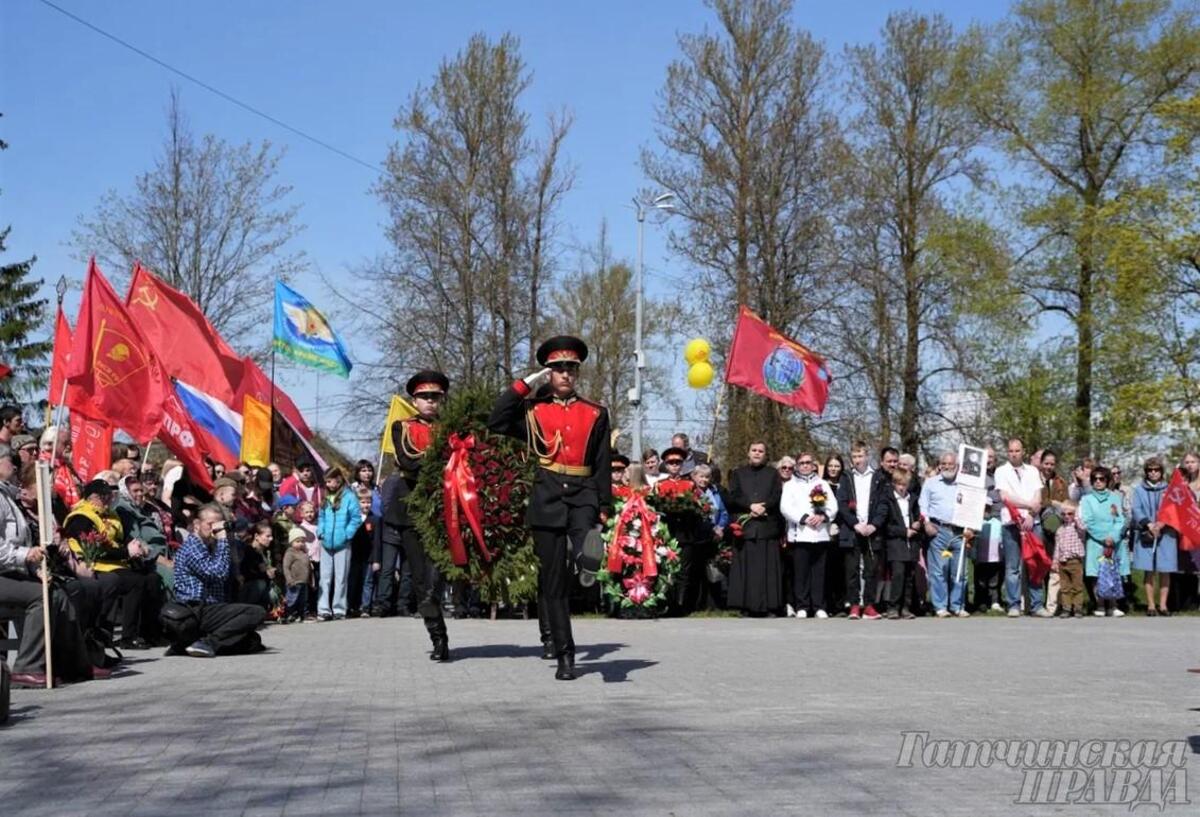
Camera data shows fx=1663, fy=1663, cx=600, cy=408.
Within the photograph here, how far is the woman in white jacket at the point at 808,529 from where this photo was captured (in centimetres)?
2061

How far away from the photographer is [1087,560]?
21.4 meters

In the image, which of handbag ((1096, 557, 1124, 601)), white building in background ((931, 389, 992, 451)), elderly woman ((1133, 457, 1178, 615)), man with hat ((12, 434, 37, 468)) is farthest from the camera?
white building in background ((931, 389, 992, 451))

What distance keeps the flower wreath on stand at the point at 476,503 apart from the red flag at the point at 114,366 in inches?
217

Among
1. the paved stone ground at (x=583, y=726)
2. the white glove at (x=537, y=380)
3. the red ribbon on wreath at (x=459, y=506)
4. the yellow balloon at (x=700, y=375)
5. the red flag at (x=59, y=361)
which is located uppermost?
the yellow balloon at (x=700, y=375)

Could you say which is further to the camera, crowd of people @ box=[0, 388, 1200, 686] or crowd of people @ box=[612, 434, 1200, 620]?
crowd of people @ box=[612, 434, 1200, 620]

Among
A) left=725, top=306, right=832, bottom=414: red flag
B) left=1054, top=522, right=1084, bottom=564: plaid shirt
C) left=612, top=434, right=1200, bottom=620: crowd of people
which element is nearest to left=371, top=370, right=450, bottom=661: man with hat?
left=612, top=434, right=1200, bottom=620: crowd of people

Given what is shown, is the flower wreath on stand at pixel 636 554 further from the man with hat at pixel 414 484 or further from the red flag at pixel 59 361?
the red flag at pixel 59 361

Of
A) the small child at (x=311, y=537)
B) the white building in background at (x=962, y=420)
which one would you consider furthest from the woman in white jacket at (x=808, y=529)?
the white building in background at (x=962, y=420)

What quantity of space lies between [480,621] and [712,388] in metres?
24.4

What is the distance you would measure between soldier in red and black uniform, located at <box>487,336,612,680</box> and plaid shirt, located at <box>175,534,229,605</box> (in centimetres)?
383

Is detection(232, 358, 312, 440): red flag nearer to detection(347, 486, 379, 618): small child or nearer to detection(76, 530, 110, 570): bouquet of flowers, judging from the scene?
detection(347, 486, 379, 618): small child

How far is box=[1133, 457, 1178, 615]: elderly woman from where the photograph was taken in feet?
71.1

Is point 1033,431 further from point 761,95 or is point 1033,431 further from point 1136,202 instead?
point 761,95

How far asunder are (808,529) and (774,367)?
577 centimetres
